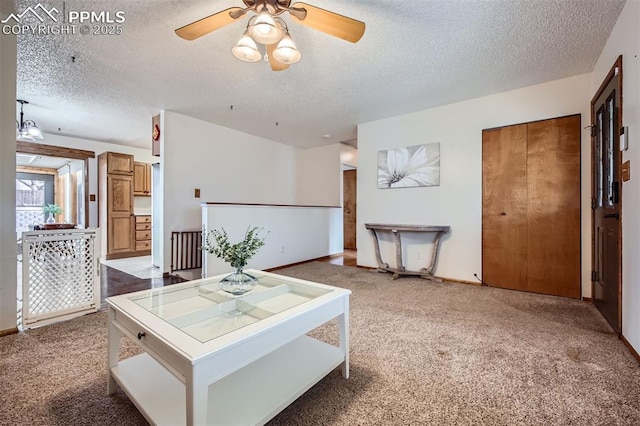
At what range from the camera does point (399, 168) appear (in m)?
4.12

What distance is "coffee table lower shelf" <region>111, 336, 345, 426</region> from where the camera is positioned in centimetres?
109

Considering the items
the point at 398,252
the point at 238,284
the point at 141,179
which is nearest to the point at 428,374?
the point at 238,284

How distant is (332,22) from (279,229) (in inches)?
131

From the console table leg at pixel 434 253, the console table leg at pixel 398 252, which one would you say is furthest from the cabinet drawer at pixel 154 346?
the console table leg at pixel 434 253

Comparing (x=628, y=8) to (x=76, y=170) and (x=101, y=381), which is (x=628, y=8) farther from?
(x=76, y=170)

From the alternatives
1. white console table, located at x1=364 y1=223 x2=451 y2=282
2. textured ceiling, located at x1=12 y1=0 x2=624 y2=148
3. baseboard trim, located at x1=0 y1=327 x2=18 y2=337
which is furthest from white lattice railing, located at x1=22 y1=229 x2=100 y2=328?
white console table, located at x1=364 y1=223 x2=451 y2=282

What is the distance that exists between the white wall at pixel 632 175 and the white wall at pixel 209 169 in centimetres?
475

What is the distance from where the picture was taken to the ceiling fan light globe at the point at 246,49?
1.84 m

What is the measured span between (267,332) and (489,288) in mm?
3217

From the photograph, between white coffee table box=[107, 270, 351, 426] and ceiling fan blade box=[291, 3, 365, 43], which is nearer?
white coffee table box=[107, 270, 351, 426]

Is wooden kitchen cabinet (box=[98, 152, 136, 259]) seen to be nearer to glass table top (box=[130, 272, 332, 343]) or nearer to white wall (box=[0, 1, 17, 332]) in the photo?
white wall (box=[0, 1, 17, 332])

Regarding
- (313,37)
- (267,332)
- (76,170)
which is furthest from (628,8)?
(76,170)

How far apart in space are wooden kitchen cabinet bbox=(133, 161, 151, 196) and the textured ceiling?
6.46ft

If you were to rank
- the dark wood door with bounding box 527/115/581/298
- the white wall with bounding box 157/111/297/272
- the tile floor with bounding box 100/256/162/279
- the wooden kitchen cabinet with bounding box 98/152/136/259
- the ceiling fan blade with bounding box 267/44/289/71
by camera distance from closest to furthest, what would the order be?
the ceiling fan blade with bounding box 267/44/289/71 < the dark wood door with bounding box 527/115/581/298 < the white wall with bounding box 157/111/297/272 < the tile floor with bounding box 100/256/162/279 < the wooden kitchen cabinet with bounding box 98/152/136/259
